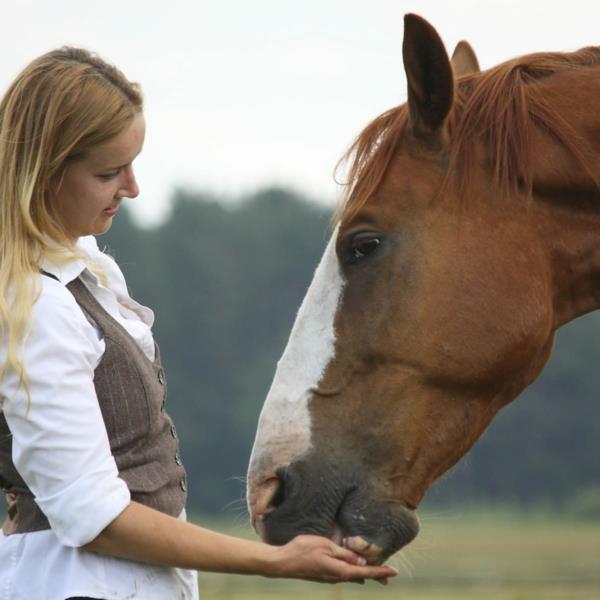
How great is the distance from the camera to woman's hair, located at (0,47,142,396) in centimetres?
285

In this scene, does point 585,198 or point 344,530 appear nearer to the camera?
point 344,530

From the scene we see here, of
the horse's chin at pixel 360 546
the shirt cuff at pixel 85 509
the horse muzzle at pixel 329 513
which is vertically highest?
the shirt cuff at pixel 85 509

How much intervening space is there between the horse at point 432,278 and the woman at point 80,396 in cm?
35

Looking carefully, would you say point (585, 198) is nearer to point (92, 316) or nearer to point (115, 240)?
point (92, 316)

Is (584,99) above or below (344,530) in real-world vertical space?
above

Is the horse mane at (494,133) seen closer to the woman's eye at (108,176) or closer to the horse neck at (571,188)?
the horse neck at (571,188)

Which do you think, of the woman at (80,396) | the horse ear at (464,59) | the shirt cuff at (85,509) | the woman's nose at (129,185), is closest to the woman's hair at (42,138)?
the woman at (80,396)

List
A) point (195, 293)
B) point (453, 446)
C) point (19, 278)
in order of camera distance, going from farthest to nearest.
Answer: point (195, 293) → point (453, 446) → point (19, 278)

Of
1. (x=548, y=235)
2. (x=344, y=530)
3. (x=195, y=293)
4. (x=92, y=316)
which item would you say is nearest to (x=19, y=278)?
(x=92, y=316)

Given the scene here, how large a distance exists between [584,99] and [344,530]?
4.68ft

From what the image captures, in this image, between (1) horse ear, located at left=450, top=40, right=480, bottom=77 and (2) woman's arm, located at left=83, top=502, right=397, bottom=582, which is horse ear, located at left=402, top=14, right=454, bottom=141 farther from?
(2) woman's arm, located at left=83, top=502, right=397, bottom=582

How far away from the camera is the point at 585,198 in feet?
11.5

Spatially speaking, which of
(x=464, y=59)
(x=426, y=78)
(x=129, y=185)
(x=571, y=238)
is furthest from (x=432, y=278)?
(x=464, y=59)

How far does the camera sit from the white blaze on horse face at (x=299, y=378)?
127 inches
